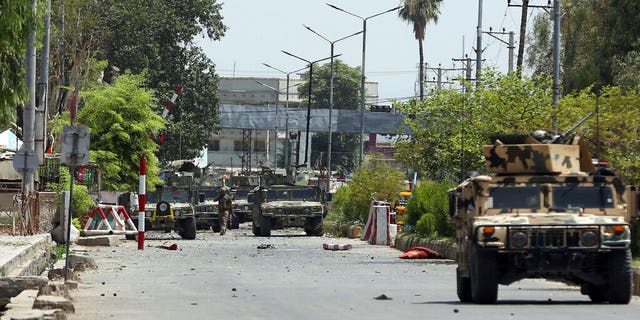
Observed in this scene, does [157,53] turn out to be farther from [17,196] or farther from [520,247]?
[520,247]

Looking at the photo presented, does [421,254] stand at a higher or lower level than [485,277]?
lower

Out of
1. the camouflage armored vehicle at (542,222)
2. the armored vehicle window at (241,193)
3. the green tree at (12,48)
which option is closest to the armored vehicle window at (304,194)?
the armored vehicle window at (241,193)

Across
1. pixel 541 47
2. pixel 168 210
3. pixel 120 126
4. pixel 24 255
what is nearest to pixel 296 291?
pixel 24 255

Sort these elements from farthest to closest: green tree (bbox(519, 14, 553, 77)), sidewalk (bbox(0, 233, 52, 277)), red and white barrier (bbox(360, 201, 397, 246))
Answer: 1. green tree (bbox(519, 14, 553, 77))
2. red and white barrier (bbox(360, 201, 397, 246))
3. sidewalk (bbox(0, 233, 52, 277))

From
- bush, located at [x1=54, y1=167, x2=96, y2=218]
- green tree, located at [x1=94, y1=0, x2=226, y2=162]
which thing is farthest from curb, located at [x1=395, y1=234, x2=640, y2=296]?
green tree, located at [x1=94, y1=0, x2=226, y2=162]

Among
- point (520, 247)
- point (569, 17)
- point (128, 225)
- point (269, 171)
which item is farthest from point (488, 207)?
point (269, 171)

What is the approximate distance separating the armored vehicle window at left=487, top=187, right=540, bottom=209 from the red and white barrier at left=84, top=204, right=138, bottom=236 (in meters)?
23.8

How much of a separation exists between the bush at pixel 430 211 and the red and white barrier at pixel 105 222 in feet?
28.0

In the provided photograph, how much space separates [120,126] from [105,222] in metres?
8.61

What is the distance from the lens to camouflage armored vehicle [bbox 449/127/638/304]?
1862 cm

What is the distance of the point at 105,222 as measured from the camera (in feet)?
140

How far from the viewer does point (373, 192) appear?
51500 mm

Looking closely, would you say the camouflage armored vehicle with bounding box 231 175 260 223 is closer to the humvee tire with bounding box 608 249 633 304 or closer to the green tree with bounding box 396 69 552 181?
the green tree with bounding box 396 69 552 181

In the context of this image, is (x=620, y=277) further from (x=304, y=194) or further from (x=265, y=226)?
(x=304, y=194)
